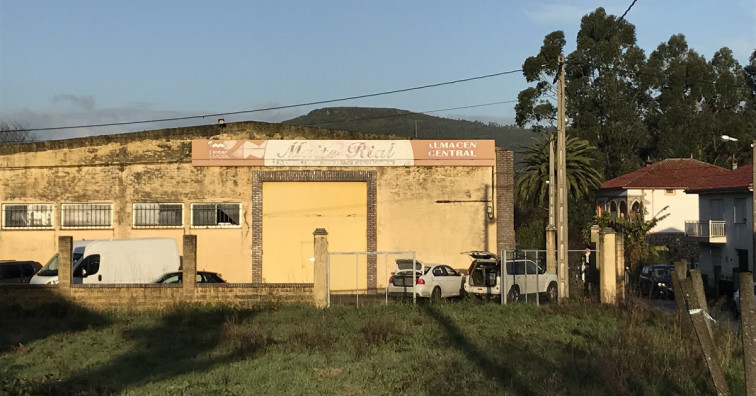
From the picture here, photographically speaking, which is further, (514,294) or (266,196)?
(266,196)

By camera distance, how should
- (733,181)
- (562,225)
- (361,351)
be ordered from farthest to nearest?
1. (733,181)
2. (562,225)
3. (361,351)

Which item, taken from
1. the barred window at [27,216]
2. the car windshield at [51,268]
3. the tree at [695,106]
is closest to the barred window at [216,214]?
the barred window at [27,216]

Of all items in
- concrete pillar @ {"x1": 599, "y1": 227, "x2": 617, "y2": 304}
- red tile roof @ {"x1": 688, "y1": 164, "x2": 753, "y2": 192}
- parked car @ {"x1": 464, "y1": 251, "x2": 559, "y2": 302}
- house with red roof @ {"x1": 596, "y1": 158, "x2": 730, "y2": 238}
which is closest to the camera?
concrete pillar @ {"x1": 599, "y1": 227, "x2": 617, "y2": 304}

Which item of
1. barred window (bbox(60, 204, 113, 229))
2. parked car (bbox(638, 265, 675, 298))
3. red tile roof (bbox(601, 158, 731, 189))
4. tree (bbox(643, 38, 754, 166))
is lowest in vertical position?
parked car (bbox(638, 265, 675, 298))

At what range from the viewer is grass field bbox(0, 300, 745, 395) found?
12320 mm

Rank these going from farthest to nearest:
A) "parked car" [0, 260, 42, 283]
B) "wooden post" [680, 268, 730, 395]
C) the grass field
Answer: "parked car" [0, 260, 42, 283] < the grass field < "wooden post" [680, 268, 730, 395]

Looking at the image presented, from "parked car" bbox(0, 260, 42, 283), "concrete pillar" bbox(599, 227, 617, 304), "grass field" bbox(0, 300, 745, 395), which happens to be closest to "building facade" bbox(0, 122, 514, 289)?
"parked car" bbox(0, 260, 42, 283)

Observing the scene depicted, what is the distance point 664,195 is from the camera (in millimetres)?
56812

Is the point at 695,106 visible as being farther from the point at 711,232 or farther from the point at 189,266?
the point at 189,266

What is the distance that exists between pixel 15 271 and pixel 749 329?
27845mm

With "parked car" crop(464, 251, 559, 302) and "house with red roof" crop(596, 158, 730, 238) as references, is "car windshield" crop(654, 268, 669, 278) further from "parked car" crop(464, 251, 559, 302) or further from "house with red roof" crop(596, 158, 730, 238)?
"house with red roof" crop(596, 158, 730, 238)

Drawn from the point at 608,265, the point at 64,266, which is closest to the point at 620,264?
the point at 608,265

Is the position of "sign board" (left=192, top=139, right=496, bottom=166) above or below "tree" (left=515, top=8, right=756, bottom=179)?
below

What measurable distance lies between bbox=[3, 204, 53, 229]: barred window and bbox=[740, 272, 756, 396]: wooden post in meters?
32.2
